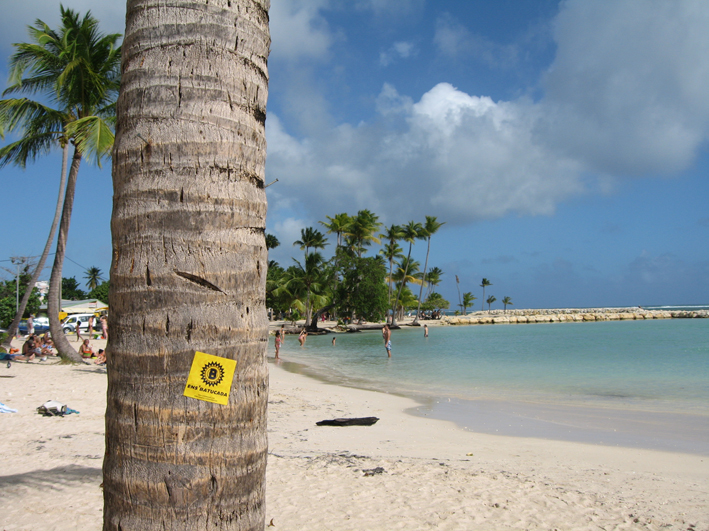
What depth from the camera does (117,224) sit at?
1.74m

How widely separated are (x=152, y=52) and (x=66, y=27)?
15161 millimetres

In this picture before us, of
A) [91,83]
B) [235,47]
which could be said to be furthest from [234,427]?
[91,83]

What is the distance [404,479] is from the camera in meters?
5.05

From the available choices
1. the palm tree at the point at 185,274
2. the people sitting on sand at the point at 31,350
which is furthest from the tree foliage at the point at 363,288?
the palm tree at the point at 185,274

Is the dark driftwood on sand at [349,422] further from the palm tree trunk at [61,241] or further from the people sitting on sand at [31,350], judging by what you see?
the people sitting on sand at [31,350]

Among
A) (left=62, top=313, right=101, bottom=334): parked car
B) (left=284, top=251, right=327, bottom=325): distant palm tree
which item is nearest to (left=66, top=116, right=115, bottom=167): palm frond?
(left=62, top=313, right=101, bottom=334): parked car

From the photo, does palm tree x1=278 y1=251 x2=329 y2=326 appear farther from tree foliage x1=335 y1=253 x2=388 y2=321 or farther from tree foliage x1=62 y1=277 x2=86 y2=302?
tree foliage x1=62 y1=277 x2=86 y2=302

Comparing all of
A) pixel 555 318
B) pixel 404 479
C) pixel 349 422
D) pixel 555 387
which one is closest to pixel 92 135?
pixel 349 422

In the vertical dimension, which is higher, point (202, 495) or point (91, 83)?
point (91, 83)

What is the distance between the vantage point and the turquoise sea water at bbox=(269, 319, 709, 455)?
29.7 ft

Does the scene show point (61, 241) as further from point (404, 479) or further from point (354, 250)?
point (354, 250)

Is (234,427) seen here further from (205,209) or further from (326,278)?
(326,278)

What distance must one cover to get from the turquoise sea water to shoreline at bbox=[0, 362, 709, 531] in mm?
1491

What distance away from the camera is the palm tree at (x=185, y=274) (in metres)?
1.61
